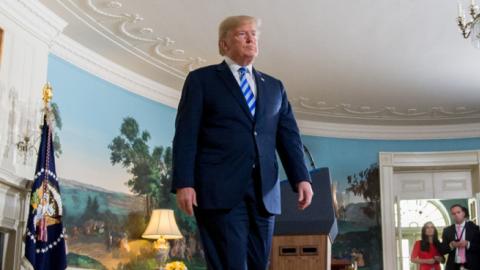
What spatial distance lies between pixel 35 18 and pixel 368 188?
6.26 metres

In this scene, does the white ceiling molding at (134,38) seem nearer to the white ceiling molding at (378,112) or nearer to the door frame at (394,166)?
the white ceiling molding at (378,112)

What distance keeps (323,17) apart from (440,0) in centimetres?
118

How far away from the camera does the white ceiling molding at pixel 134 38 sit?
21.3 feet

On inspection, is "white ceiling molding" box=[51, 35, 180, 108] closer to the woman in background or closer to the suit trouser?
the woman in background

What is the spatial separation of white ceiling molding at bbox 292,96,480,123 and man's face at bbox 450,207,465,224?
4.91 ft

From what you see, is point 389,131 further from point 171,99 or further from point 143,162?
point 143,162

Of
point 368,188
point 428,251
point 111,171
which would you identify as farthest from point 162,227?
point 428,251

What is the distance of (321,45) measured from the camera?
7.66 metres

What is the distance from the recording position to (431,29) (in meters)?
7.23

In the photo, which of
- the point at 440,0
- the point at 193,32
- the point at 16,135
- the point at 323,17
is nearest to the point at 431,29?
the point at 440,0

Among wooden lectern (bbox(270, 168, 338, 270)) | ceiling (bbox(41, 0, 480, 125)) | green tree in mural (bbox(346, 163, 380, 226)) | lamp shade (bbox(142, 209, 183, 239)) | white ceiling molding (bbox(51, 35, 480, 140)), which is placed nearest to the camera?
wooden lectern (bbox(270, 168, 338, 270))

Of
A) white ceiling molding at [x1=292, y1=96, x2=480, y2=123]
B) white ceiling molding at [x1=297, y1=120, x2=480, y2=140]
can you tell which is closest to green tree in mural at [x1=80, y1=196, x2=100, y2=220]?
white ceiling molding at [x1=292, y1=96, x2=480, y2=123]

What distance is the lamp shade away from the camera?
7.64m

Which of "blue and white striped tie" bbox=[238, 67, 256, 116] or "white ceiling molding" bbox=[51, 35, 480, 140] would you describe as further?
"white ceiling molding" bbox=[51, 35, 480, 140]
